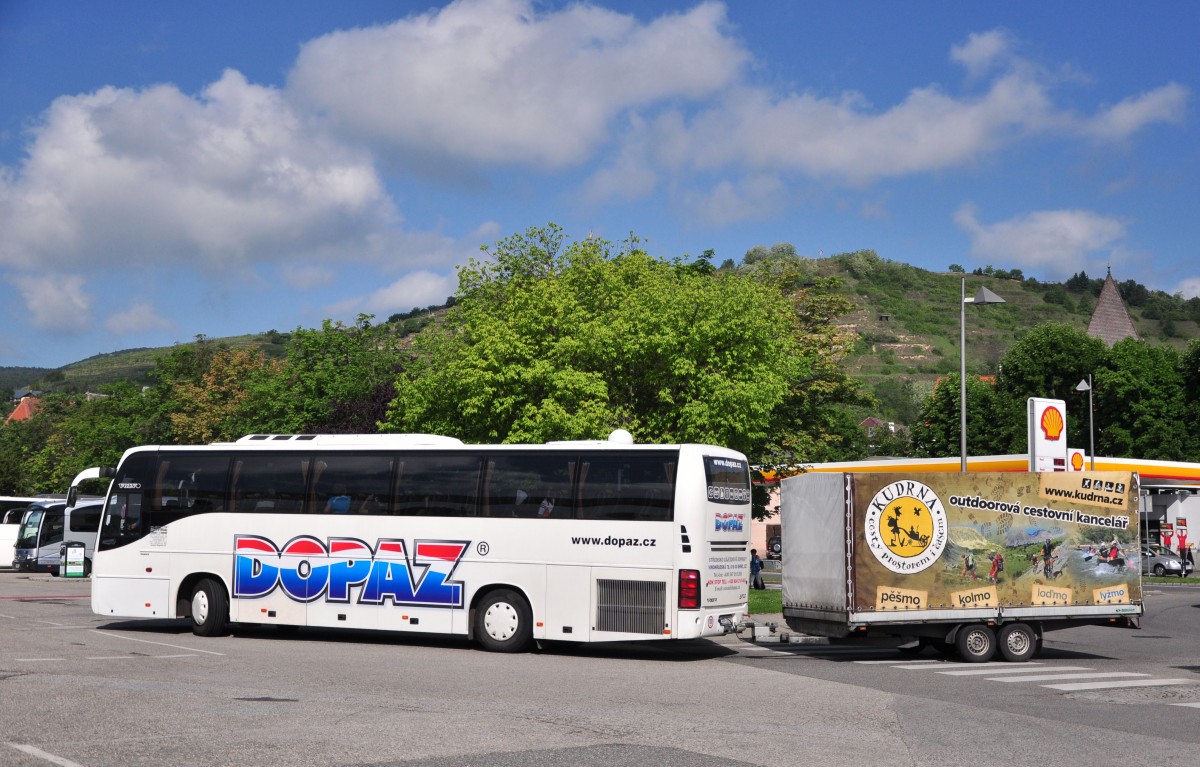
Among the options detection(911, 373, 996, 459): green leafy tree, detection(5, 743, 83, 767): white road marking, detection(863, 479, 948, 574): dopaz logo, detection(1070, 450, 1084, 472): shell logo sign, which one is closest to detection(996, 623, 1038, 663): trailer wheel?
detection(863, 479, 948, 574): dopaz logo

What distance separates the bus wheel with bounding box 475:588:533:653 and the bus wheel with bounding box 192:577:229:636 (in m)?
4.91

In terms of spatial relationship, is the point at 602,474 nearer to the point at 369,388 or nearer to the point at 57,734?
the point at 57,734

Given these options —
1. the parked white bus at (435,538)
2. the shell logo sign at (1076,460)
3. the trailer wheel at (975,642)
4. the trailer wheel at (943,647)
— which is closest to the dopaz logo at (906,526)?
the trailer wheel at (975,642)

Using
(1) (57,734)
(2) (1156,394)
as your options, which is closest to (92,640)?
(1) (57,734)

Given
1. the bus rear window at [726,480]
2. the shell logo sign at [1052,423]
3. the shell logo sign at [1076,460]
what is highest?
the shell logo sign at [1052,423]

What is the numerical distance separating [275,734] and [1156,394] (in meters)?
70.2

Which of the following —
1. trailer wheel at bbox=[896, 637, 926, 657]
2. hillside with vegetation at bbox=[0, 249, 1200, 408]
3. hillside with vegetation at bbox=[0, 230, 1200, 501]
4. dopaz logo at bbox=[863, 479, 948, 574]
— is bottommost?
trailer wheel at bbox=[896, 637, 926, 657]

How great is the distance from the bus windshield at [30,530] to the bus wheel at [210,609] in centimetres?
3403

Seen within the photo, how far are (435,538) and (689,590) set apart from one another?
4.35 metres

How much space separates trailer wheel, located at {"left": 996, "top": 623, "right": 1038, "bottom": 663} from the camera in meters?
18.0

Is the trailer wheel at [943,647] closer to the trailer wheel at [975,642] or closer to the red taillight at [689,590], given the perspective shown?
the trailer wheel at [975,642]

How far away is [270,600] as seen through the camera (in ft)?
65.6

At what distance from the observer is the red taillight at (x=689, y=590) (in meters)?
17.4

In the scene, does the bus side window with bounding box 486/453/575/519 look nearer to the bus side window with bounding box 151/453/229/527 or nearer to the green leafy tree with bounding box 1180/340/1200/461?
the bus side window with bounding box 151/453/229/527
